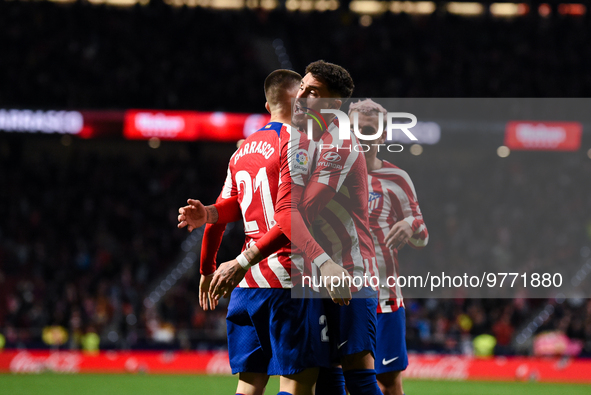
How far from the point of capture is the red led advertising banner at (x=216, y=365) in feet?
44.0

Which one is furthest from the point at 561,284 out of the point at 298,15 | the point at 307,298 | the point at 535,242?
the point at 307,298

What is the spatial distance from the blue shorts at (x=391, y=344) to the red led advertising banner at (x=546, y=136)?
1521cm

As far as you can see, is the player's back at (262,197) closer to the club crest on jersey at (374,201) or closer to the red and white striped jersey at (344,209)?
the red and white striped jersey at (344,209)

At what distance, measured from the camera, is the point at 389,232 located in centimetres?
451

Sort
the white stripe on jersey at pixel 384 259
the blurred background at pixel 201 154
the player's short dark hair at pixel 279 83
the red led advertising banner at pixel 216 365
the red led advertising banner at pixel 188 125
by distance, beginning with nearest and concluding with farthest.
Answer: the player's short dark hair at pixel 279 83 → the white stripe on jersey at pixel 384 259 → the red led advertising banner at pixel 216 365 → the blurred background at pixel 201 154 → the red led advertising banner at pixel 188 125

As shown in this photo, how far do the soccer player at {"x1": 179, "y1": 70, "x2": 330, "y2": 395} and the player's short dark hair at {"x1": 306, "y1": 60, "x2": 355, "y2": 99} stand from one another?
24cm

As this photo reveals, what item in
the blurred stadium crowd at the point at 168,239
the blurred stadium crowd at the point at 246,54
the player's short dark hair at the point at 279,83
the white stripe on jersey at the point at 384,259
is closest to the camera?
the player's short dark hair at the point at 279,83

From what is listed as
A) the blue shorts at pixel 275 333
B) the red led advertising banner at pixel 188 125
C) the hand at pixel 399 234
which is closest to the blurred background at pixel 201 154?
the red led advertising banner at pixel 188 125

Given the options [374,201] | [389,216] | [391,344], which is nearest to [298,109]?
[374,201]

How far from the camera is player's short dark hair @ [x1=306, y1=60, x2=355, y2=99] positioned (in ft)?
11.2

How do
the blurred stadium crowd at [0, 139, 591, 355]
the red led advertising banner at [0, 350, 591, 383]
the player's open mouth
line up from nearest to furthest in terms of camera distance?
the player's open mouth, the red led advertising banner at [0, 350, 591, 383], the blurred stadium crowd at [0, 139, 591, 355]

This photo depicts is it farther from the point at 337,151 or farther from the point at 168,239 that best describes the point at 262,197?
the point at 168,239

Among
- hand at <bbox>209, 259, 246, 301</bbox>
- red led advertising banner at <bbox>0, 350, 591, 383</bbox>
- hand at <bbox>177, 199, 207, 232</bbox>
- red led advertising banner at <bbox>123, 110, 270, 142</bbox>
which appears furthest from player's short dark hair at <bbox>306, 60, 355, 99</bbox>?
red led advertising banner at <bbox>123, 110, 270, 142</bbox>

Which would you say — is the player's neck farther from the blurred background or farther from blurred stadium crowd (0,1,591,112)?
blurred stadium crowd (0,1,591,112)
